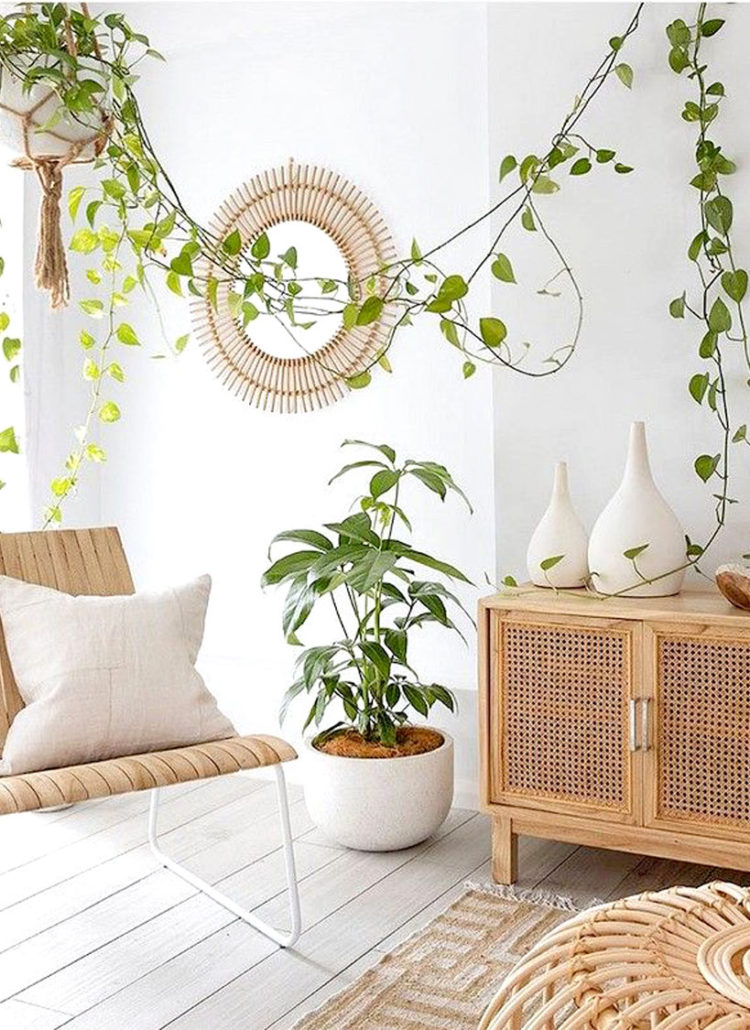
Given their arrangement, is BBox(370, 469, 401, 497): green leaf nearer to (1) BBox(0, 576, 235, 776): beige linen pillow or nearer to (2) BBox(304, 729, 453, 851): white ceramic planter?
(1) BBox(0, 576, 235, 776): beige linen pillow

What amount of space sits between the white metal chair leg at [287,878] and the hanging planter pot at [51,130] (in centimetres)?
A: 116

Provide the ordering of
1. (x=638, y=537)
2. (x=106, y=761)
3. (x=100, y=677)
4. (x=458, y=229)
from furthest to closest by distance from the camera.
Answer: (x=458, y=229), (x=638, y=537), (x=100, y=677), (x=106, y=761)

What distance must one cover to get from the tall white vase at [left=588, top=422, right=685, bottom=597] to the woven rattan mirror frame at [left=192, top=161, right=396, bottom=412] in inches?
41.3

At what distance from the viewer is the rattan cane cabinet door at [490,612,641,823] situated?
2785mm

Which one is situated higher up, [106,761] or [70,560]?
[70,560]

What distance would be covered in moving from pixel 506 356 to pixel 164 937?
64.6 inches

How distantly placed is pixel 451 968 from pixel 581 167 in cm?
180

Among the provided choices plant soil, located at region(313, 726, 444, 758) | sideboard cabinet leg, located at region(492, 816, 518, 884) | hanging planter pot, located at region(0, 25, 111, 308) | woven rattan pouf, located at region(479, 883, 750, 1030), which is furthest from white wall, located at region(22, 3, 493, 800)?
woven rattan pouf, located at region(479, 883, 750, 1030)

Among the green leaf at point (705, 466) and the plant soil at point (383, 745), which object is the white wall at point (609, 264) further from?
the plant soil at point (383, 745)

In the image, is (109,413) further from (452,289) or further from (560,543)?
(560,543)

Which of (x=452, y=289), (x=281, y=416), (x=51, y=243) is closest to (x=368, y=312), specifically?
(x=452, y=289)

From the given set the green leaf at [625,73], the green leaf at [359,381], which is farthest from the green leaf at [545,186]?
the green leaf at [359,381]

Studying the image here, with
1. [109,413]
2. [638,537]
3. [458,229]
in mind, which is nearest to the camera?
[638,537]

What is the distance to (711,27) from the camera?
2953mm
